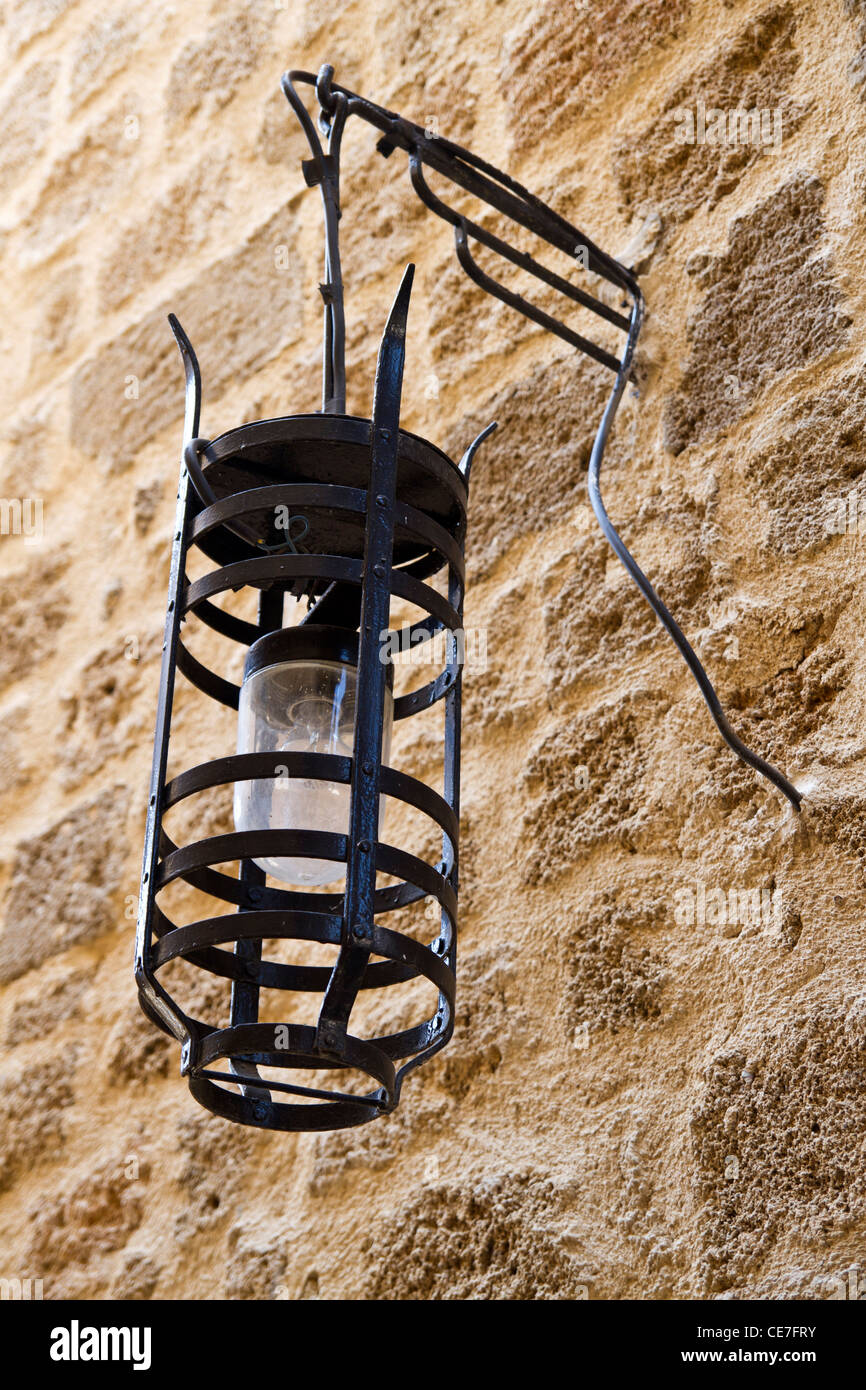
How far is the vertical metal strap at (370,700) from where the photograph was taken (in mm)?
871

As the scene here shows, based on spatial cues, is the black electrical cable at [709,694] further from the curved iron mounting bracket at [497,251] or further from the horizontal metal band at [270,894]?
the horizontal metal band at [270,894]

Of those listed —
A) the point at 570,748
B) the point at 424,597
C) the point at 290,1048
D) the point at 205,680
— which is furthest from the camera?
the point at 570,748

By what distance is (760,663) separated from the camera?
1.24 metres

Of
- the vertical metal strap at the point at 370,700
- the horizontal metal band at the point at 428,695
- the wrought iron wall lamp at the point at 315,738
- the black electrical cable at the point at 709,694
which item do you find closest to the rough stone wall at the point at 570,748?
the black electrical cable at the point at 709,694

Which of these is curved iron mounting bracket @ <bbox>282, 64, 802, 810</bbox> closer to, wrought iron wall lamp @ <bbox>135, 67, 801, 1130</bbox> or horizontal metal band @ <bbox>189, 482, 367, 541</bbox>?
wrought iron wall lamp @ <bbox>135, 67, 801, 1130</bbox>

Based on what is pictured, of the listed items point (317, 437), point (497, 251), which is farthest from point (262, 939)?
point (497, 251)

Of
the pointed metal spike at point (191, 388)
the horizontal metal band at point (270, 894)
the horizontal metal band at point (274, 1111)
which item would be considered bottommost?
the horizontal metal band at point (274, 1111)

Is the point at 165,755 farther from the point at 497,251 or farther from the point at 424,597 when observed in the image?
the point at 497,251

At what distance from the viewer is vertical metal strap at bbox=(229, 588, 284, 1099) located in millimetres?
1015

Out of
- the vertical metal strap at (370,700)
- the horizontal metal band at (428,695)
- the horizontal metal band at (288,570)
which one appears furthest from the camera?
Answer: the horizontal metal band at (428,695)

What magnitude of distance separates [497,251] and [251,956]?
76cm

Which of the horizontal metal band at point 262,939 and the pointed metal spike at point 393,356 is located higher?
the pointed metal spike at point 393,356

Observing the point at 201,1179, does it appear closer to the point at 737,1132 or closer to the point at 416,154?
the point at 737,1132

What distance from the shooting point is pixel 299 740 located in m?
1.01
